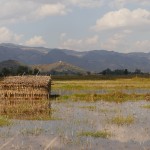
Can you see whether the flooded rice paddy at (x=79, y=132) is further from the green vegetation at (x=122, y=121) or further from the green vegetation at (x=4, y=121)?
the green vegetation at (x=4, y=121)

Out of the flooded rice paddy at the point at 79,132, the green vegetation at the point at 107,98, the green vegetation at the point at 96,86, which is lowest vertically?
the flooded rice paddy at the point at 79,132

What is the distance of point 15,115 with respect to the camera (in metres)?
30.6

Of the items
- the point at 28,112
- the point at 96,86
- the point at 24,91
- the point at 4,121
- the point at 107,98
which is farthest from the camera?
the point at 96,86

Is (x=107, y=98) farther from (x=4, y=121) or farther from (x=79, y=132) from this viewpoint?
(x=79, y=132)

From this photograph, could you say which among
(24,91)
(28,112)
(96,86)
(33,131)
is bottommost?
(33,131)

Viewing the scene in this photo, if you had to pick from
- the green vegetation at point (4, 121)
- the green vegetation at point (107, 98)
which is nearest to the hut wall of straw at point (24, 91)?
the green vegetation at point (107, 98)

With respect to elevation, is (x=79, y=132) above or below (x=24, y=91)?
below

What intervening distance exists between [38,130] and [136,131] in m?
5.92

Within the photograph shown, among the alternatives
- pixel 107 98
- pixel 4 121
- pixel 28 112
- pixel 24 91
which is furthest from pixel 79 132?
pixel 107 98

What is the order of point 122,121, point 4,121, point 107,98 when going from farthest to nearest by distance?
point 107,98, point 122,121, point 4,121

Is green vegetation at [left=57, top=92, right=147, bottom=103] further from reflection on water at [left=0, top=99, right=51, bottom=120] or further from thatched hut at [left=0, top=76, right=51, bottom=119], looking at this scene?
reflection on water at [left=0, top=99, right=51, bottom=120]

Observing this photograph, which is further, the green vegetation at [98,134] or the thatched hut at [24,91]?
the thatched hut at [24,91]

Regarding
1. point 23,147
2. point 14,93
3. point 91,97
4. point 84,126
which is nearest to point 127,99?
point 91,97

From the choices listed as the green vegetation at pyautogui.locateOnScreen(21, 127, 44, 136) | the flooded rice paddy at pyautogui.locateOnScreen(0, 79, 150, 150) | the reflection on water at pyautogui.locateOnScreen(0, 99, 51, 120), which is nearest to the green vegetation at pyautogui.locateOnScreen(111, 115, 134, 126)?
the flooded rice paddy at pyautogui.locateOnScreen(0, 79, 150, 150)
